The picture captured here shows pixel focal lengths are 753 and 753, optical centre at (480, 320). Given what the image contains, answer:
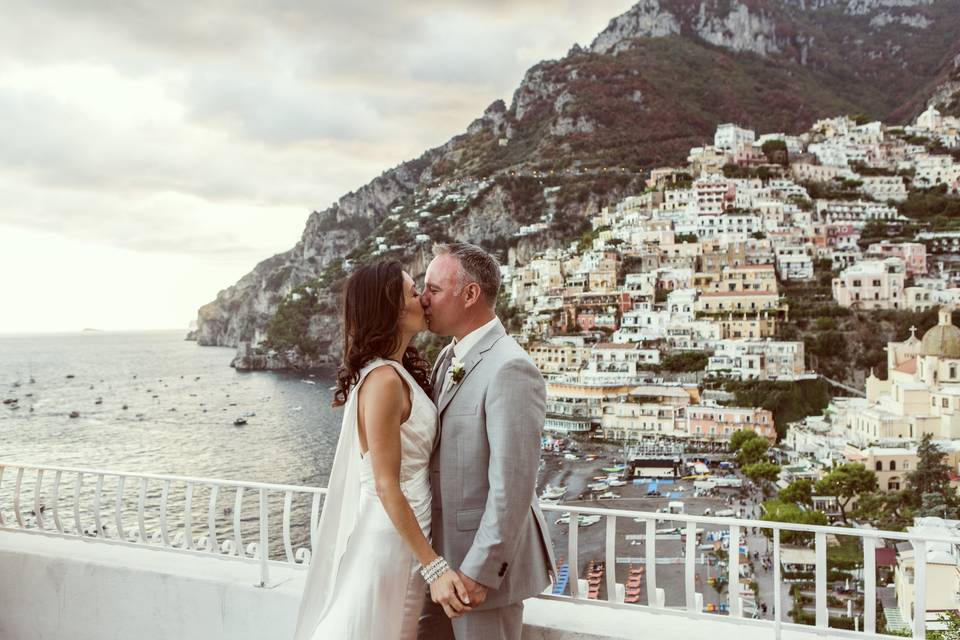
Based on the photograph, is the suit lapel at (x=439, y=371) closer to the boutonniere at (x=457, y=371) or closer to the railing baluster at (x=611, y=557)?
the boutonniere at (x=457, y=371)

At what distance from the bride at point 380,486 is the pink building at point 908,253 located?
4653 centimetres

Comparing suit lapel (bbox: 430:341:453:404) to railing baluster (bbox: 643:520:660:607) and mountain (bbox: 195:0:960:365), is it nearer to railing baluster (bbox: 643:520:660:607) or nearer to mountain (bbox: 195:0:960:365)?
railing baluster (bbox: 643:520:660:607)

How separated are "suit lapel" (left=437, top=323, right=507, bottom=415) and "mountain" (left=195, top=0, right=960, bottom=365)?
→ 182 feet

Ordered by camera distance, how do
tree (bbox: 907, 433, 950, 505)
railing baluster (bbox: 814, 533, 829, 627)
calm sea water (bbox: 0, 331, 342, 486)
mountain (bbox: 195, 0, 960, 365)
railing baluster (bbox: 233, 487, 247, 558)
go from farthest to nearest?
mountain (bbox: 195, 0, 960, 365) < calm sea water (bbox: 0, 331, 342, 486) < tree (bbox: 907, 433, 950, 505) < railing baluster (bbox: 233, 487, 247, 558) < railing baluster (bbox: 814, 533, 829, 627)

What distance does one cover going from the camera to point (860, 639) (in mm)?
1659

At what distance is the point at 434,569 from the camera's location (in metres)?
1.34

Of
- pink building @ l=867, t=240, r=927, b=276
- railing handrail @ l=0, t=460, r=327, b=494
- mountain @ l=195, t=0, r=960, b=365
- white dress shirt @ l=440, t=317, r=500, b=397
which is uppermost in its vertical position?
mountain @ l=195, t=0, r=960, b=365

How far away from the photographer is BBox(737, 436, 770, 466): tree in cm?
2883

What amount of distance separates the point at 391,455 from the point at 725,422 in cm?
3363

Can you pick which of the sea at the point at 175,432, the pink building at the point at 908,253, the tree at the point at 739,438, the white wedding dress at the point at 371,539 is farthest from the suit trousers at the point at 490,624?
the pink building at the point at 908,253

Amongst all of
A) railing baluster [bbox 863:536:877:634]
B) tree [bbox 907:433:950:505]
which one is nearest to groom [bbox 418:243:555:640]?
railing baluster [bbox 863:536:877:634]

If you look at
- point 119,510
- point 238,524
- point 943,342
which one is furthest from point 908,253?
point 119,510

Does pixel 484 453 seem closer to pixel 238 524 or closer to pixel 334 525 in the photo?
pixel 334 525

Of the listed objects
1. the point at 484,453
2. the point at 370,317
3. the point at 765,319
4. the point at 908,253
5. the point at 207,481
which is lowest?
the point at 207,481
